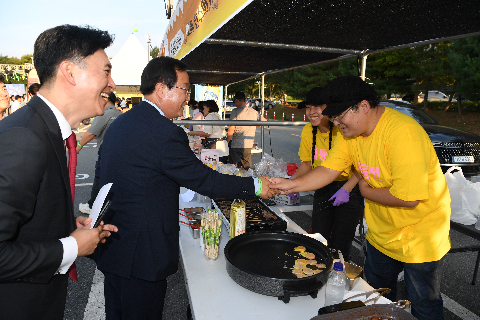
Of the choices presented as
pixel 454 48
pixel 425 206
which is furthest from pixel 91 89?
pixel 454 48

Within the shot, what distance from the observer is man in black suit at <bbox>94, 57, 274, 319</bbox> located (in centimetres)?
171

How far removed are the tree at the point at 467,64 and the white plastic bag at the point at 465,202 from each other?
17.6m

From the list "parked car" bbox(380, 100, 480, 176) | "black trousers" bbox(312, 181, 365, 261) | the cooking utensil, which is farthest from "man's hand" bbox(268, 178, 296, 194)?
"parked car" bbox(380, 100, 480, 176)

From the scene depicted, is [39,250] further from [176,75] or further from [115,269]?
[176,75]

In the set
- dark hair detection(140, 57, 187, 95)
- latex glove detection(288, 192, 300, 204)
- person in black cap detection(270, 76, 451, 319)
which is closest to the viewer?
person in black cap detection(270, 76, 451, 319)

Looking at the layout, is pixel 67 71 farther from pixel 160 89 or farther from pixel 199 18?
pixel 199 18

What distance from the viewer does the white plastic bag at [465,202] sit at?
2824 millimetres

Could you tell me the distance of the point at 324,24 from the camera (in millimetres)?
2391

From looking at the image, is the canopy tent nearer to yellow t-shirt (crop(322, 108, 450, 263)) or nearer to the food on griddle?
yellow t-shirt (crop(322, 108, 450, 263))

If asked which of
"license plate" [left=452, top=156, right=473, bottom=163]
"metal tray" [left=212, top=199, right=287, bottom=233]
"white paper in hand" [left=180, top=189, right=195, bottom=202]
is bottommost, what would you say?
"license plate" [left=452, top=156, right=473, bottom=163]

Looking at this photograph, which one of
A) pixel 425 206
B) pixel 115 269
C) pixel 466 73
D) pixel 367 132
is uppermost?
pixel 466 73

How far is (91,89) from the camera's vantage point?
1349 millimetres

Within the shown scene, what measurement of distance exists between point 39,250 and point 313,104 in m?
2.60

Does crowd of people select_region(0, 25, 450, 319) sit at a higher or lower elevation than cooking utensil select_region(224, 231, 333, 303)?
higher
